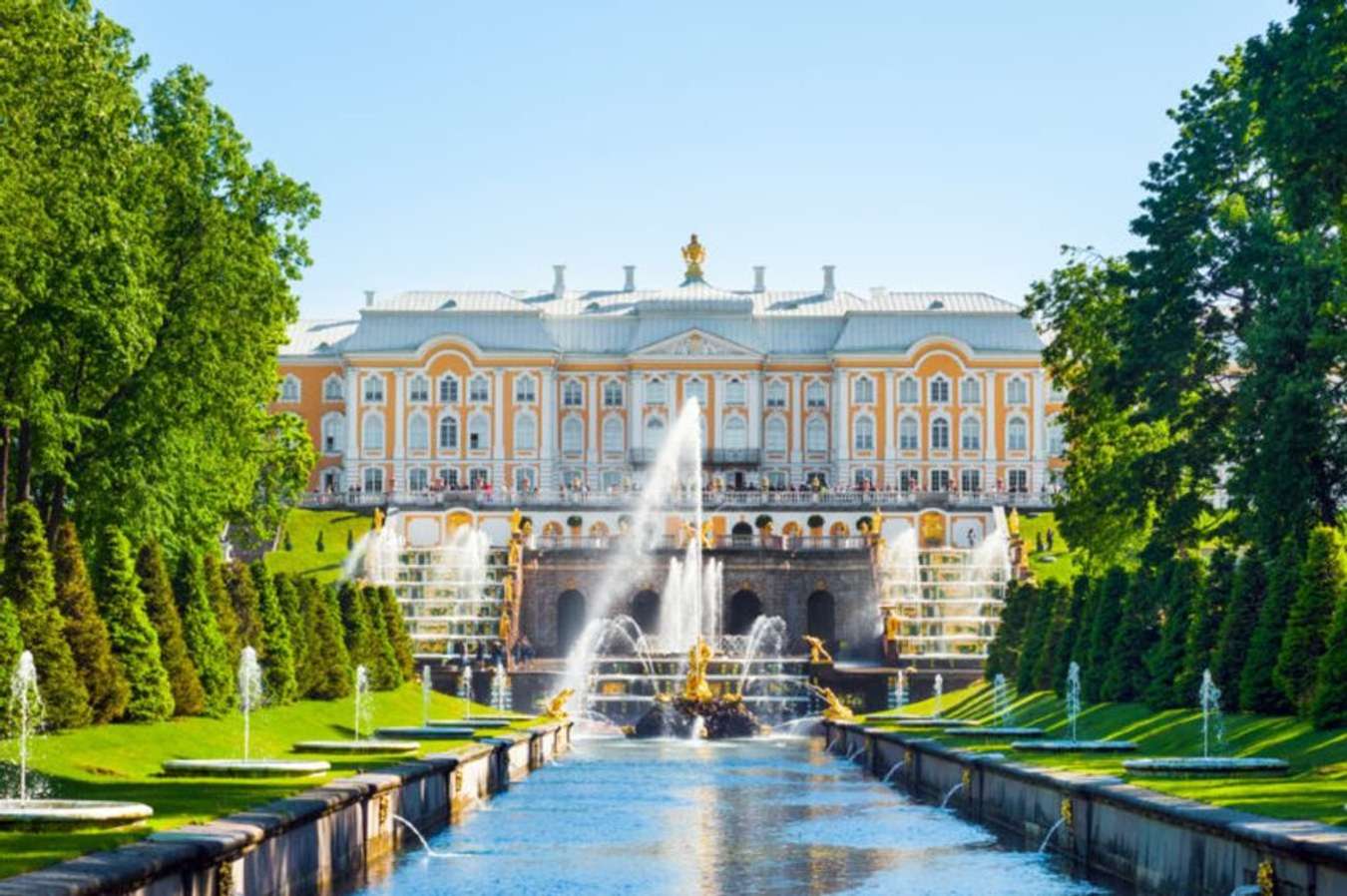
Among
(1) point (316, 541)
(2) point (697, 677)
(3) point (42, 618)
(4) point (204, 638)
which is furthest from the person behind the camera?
(1) point (316, 541)

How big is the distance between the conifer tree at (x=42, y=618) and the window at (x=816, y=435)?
281 ft

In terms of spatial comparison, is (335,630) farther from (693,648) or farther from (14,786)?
(14,786)

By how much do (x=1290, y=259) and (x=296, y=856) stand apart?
2441cm

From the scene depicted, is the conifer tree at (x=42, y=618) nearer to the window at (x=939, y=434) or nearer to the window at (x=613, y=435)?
the window at (x=613, y=435)

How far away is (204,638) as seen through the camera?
32812 millimetres

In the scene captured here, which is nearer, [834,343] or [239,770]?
[239,770]

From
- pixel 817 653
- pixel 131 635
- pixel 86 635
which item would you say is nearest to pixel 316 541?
pixel 817 653

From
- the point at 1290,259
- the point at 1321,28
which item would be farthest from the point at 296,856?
the point at 1290,259

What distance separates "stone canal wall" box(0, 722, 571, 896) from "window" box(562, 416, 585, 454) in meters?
82.9

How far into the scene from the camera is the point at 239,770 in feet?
72.1

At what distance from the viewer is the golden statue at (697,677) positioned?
50.4m

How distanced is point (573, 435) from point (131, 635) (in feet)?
272

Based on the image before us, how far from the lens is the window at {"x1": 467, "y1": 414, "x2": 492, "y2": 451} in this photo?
111 m

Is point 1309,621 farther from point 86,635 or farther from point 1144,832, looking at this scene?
point 86,635
